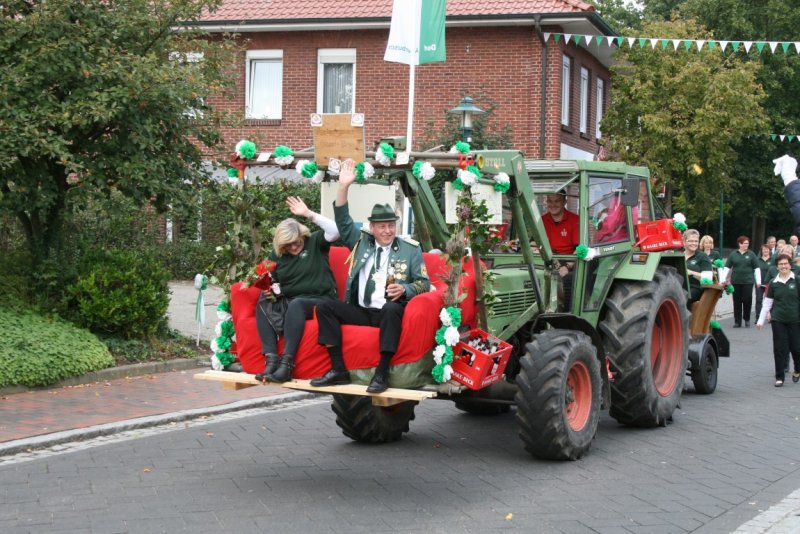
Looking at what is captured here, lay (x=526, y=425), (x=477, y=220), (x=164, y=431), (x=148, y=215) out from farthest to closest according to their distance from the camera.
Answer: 1. (x=148, y=215)
2. (x=164, y=431)
3. (x=526, y=425)
4. (x=477, y=220)

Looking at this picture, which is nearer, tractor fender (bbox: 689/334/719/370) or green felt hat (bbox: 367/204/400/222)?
green felt hat (bbox: 367/204/400/222)

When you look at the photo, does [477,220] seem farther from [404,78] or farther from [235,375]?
[404,78]

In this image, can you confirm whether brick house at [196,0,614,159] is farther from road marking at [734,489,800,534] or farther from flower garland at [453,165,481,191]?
road marking at [734,489,800,534]

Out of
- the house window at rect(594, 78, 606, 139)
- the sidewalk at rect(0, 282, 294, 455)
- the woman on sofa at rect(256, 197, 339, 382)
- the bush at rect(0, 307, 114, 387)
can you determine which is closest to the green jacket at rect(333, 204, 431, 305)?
the woman on sofa at rect(256, 197, 339, 382)

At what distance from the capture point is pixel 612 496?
24.2ft

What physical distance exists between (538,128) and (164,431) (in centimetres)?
1690

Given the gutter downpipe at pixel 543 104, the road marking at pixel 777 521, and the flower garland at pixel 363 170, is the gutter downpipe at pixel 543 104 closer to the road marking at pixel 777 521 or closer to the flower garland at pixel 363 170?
the flower garland at pixel 363 170

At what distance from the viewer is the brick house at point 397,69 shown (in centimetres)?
2475

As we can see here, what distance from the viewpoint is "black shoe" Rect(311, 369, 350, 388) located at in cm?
731

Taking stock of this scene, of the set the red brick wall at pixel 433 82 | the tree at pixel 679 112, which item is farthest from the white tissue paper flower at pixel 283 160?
the tree at pixel 679 112

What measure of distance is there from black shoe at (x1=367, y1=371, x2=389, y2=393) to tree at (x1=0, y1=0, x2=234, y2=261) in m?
5.73

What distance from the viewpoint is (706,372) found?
12133 mm

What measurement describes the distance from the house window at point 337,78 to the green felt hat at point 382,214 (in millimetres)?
18684

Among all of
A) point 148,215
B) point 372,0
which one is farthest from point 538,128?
point 148,215
